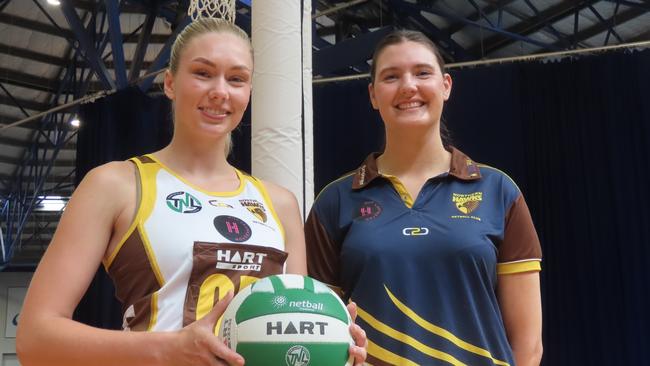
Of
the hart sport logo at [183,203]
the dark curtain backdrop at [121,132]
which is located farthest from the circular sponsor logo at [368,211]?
the dark curtain backdrop at [121,132]

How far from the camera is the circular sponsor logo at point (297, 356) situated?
117 cm

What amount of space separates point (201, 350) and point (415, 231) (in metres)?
0.74

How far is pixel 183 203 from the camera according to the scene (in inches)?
58.6

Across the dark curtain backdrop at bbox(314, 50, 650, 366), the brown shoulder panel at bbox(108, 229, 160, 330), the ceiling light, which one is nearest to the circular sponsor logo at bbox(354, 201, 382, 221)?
the brown shoulder panel at bbox(108, 229, 160, 330)

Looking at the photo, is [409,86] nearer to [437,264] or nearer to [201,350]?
[437,264]

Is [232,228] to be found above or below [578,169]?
below

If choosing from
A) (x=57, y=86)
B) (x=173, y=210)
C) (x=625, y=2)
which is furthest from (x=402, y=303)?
(x=57, y=86)

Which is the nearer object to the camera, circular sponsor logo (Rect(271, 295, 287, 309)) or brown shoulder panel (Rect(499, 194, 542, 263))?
circular sponsor logo (Rect(271, 295, 287, 309))

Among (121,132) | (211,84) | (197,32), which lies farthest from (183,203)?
(121,132)

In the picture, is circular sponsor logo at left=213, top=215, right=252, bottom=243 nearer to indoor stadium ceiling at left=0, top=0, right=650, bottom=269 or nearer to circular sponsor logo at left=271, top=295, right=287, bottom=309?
circular sponsor logo at left=271, top=295, right=287, bottom=309

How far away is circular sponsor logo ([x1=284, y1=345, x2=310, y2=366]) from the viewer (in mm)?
1172

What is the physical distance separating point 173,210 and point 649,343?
21.2ft

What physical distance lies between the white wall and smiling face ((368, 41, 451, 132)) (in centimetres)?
1502

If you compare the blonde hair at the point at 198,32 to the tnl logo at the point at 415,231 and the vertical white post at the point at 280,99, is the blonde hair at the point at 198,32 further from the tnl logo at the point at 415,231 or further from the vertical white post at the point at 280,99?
the vertical white post at the point at 280,99
